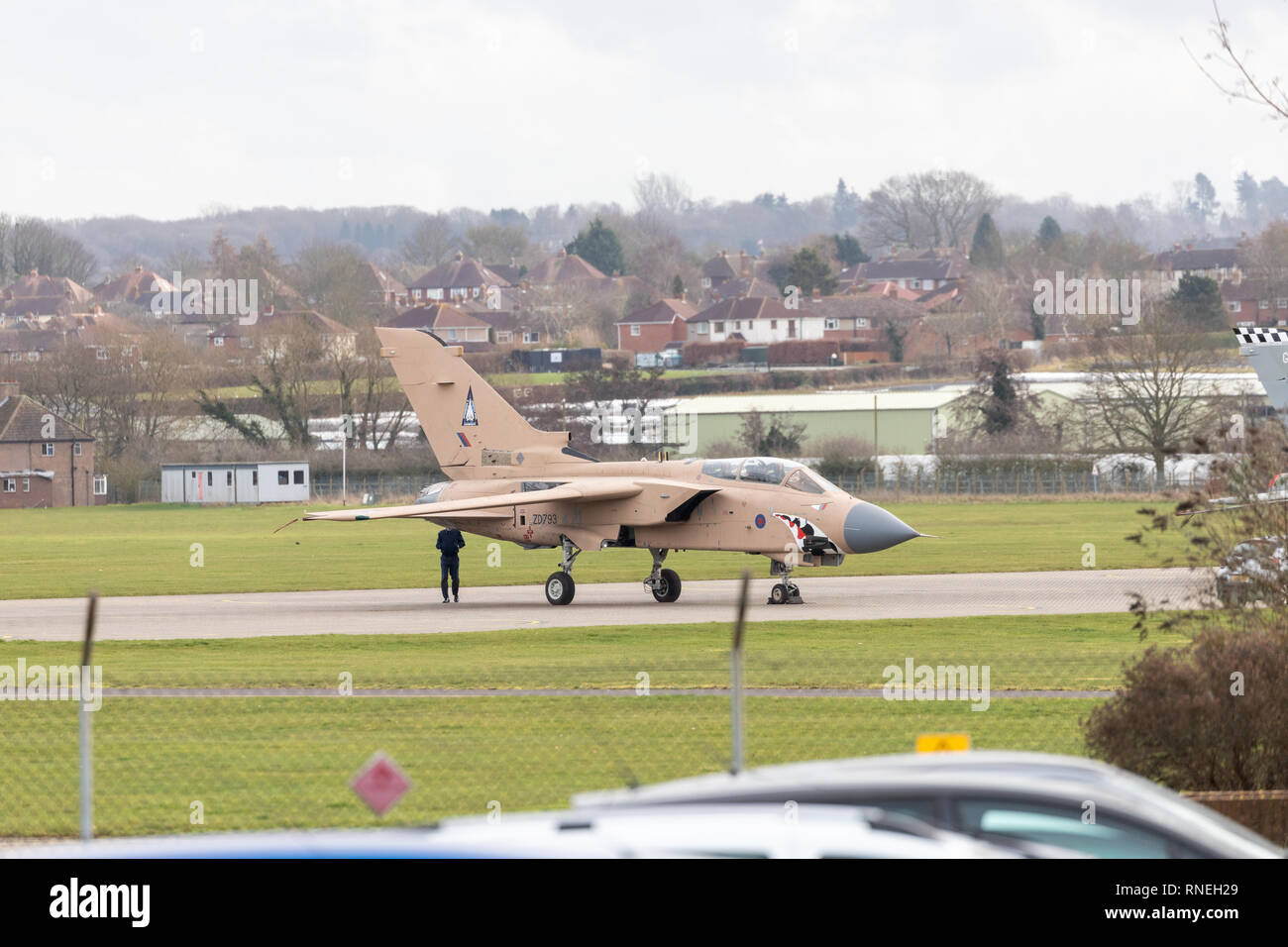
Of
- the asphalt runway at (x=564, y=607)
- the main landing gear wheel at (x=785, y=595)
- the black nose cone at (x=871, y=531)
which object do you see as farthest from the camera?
the main landing gear wheel at (x=785, y=595)

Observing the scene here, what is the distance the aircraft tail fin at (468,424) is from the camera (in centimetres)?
3206

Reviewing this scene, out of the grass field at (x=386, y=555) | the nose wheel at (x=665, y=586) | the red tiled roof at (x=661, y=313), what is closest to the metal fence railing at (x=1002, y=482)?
the grass field at (x=386, y=555)

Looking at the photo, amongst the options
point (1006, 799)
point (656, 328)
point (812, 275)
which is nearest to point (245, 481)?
point (656, 328)

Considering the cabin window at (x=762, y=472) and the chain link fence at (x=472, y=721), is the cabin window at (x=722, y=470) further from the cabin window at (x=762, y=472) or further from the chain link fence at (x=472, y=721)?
the chain link fence at (x=472, y=721)

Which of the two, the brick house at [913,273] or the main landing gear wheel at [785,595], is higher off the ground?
the brick house at [913,273]

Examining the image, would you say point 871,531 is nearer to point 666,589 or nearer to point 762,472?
point 762,472

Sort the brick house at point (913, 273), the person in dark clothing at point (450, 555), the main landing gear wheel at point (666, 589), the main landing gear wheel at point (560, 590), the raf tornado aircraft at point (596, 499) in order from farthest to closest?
the brick house at point (913, 273) < the person in dark clothing at point (450, 555) < the main landing gear wheel at point (666, 589) < the main landing gear wheel at point (560, 590) < the raf tornado aircraft at point (596, 499)

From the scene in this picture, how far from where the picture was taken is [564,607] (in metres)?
29.9

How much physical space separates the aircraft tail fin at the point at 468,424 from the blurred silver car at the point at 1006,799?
26.0 meters

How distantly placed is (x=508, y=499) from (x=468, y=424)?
2546 millimetres

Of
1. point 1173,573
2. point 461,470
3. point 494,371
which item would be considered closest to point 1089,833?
point 461,470

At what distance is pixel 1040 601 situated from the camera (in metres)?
29.1

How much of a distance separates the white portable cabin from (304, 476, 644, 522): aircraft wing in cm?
5518

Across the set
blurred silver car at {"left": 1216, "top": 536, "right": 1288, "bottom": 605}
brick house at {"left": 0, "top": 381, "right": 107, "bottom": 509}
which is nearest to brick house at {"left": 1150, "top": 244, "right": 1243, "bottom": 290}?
brick house at {"left": 0, "top": 381, "right": 107, "bottom": 509}
